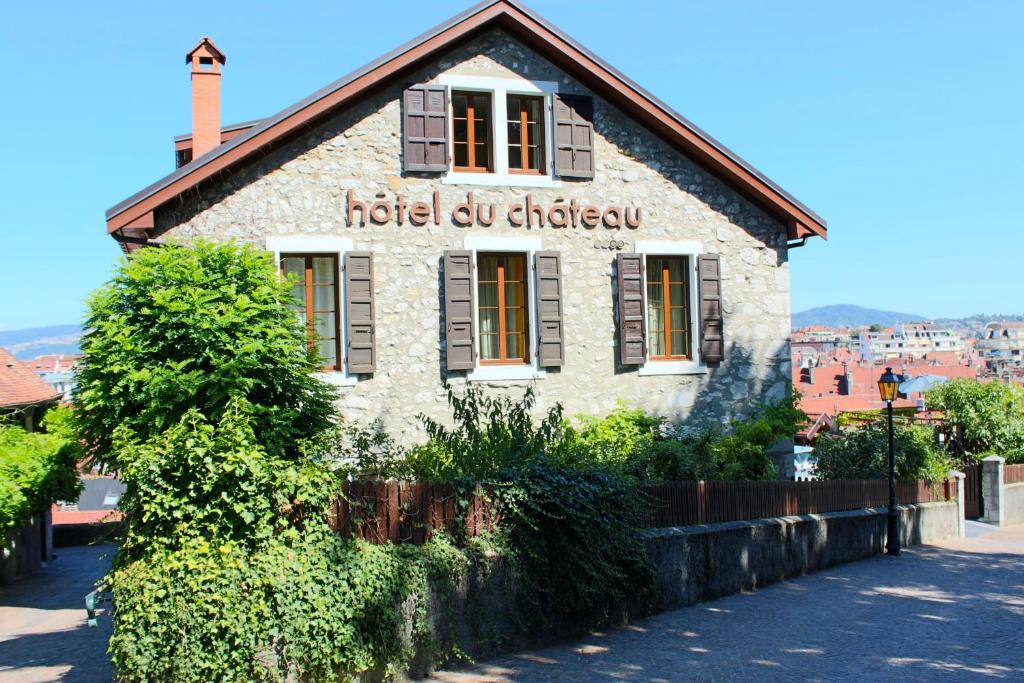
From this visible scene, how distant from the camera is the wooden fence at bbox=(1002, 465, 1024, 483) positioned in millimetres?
23297

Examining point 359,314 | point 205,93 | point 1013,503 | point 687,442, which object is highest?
point 205,93

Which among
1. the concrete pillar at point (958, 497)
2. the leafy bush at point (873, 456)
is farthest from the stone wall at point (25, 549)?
the concrete pillar at point (958, 497)

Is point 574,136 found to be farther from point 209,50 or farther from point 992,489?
point 992,489

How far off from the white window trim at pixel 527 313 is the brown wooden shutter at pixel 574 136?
47.0 inches

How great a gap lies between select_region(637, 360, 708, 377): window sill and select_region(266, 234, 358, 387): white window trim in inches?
169

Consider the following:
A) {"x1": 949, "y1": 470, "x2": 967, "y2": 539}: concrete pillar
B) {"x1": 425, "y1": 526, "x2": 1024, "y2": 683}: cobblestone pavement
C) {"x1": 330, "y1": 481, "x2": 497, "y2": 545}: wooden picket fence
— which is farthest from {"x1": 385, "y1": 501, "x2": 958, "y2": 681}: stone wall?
{"x1": 949, "y1": 470, "x2": 967, "y2": 539}: concrete pillar

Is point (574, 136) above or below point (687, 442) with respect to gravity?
above

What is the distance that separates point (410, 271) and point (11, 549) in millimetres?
9695

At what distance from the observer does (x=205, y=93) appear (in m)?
14.4

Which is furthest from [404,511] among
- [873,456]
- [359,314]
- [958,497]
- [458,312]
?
[958,497]

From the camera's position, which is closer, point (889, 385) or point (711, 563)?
point (711, 563)

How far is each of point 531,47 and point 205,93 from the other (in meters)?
4.78

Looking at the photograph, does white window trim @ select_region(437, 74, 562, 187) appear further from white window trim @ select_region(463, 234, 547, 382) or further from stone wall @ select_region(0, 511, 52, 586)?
stone wall @ select_region(0, 511, 52, 586)

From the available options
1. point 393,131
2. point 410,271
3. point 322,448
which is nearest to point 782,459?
point 410,271
